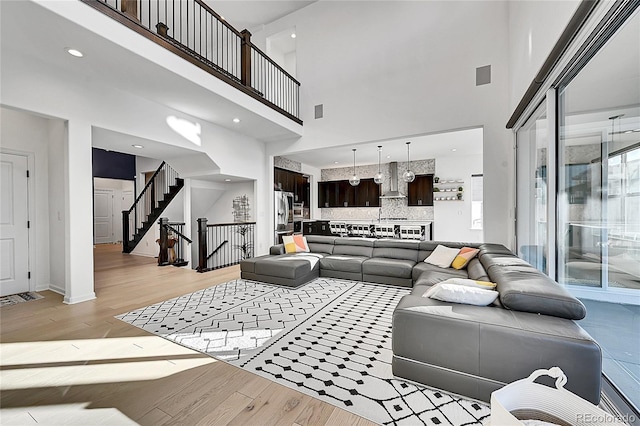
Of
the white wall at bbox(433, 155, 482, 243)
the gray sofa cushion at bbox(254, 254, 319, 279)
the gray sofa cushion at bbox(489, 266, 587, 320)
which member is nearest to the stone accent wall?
the white wall at bbox(433, 155, 482, 243)

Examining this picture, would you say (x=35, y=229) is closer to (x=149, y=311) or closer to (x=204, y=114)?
(x=149, y=311)

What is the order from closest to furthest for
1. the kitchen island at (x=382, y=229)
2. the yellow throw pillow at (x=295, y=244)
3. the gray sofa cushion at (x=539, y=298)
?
the gray sofa cushion at (x=539, y=298) → the yellow throw pillow at (x=295, y=244) → the kitchen island at (x=382, y=229)

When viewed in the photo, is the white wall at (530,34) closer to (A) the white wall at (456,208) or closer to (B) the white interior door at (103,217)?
(A) the white wall at (456,208)

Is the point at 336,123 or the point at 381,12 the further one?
the point at 336,123

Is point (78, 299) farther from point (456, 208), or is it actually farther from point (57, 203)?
point (456, 208)

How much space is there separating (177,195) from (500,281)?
293 inches

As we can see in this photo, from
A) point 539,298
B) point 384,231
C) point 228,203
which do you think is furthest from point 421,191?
point 539,298

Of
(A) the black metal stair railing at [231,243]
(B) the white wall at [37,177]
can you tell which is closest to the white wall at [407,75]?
(A) the black metal stair railing at [231,243]

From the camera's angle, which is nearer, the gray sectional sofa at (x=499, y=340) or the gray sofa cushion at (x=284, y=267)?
the gray sectional sofa at (x=499, y=340)

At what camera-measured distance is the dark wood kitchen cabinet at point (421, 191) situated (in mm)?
8766

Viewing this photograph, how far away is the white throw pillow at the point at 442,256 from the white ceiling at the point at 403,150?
262 centimetres

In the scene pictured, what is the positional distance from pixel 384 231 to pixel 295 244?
3.50m

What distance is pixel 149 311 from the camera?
11.0 feet

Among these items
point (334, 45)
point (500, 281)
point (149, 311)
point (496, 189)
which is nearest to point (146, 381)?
point (149, 311)
